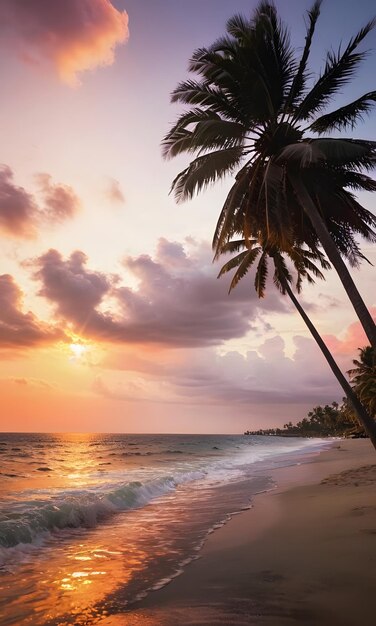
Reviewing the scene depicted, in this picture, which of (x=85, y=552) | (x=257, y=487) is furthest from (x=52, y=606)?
(x=257, y=487)

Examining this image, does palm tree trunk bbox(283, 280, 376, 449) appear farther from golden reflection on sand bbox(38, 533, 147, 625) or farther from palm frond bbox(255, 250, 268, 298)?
golden reflection on sand bbox(38, 533, 147, 625)

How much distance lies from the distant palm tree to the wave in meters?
35.7

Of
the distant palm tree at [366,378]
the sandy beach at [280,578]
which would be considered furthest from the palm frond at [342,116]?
the distant palm tree at [366,378]

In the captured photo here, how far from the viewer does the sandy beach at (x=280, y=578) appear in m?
3.65

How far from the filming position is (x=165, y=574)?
17.1ft

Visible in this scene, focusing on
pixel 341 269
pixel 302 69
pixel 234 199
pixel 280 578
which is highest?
→ pixel 302 69

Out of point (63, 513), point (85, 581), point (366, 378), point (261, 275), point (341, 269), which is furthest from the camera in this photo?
point (366, 378)

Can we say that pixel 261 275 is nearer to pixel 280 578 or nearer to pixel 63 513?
pixel 63 513

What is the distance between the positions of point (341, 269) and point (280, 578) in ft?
18.9

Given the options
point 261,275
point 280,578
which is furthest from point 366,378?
point 280,578

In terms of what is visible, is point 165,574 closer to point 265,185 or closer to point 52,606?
point 52,606

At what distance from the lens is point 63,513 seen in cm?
971

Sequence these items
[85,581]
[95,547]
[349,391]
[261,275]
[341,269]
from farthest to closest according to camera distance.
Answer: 1. [261,275]
2. [349,391]
3. [341,269]
4. [95,547]
5. [85,581]

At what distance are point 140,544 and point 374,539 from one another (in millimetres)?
3881
